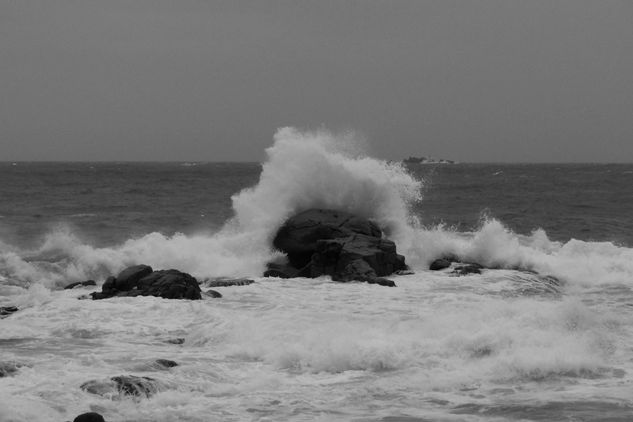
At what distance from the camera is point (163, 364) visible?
33.4ft

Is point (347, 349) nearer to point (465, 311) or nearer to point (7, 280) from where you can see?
point (465, 311)

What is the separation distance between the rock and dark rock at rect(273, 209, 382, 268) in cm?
928

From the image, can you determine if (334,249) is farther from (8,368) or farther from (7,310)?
(8,368)

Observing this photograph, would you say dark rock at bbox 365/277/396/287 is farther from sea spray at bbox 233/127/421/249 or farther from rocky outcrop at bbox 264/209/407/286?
sea spray at bbox 233/127/421/249

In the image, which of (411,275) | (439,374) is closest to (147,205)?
(411,275)

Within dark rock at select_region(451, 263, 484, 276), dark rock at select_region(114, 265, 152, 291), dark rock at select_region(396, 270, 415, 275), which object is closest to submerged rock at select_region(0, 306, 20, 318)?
dark rock at select_region(114, 265, 152, 291)

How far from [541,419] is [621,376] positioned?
2245mm

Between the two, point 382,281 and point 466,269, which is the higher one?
point 466,269

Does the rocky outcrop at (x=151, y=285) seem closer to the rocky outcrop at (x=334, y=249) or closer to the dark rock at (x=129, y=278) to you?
the dark rock at (x=129, y=278)

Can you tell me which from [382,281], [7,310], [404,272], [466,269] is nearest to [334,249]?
[382,281]

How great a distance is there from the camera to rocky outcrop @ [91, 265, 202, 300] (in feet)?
47.2

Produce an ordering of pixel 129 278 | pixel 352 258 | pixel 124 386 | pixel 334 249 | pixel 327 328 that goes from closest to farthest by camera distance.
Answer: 1. pixel 124 386
2. pixel 327 328
3. pixel 129 278
4. pixel 352 258
5. pixel 334 249

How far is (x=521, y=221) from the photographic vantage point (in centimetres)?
3378

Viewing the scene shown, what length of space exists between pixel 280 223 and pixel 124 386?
11.3 meters
